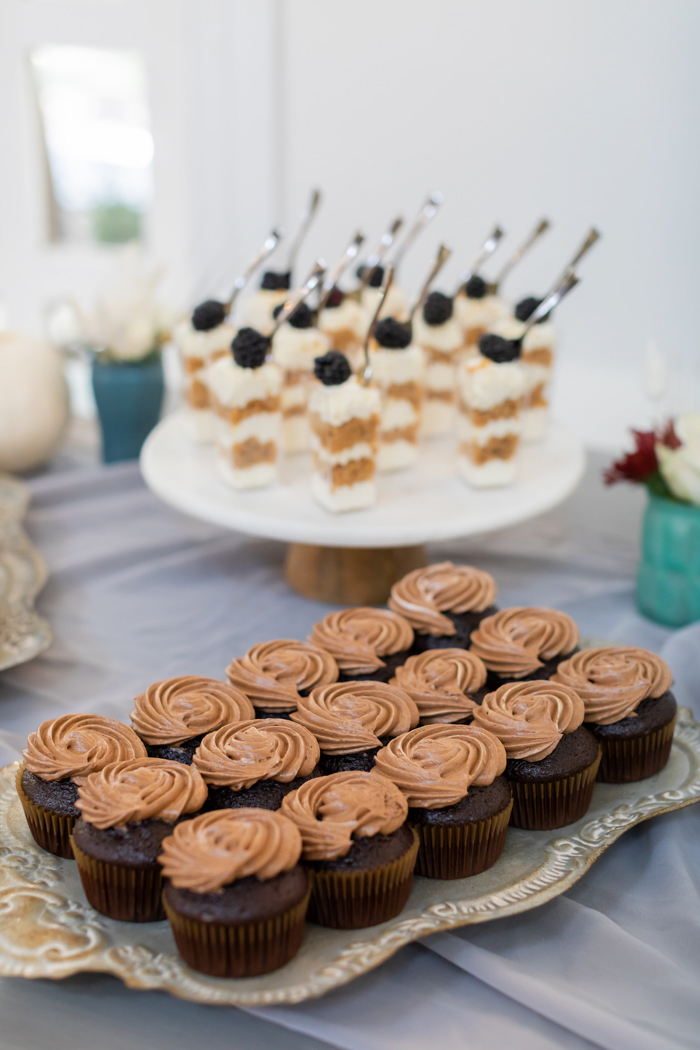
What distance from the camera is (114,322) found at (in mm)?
1838

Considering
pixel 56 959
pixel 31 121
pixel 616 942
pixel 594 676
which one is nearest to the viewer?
pixel 56 959

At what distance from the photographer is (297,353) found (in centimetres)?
145

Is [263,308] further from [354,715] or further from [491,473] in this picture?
[354,715]

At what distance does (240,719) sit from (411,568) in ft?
1.87

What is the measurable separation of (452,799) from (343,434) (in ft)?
1.95

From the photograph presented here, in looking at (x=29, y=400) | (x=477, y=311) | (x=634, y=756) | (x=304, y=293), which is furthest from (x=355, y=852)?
(x=29, y=400)

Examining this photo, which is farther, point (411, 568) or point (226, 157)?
point (226, 157)

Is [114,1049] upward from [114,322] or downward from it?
downward

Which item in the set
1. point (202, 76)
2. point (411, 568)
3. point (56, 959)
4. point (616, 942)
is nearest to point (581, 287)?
point (411, 568)

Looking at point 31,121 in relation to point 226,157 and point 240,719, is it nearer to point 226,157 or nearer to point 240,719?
point 226,157

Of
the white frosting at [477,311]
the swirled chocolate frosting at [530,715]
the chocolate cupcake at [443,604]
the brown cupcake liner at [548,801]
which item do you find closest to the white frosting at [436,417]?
the white frosting at [477,311]

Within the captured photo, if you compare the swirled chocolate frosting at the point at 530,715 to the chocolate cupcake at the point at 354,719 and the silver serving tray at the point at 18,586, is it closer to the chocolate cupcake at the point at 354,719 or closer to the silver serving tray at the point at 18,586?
the chocolate cupcake at the point at 354,719

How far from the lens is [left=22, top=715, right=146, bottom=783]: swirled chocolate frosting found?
0.82 meters

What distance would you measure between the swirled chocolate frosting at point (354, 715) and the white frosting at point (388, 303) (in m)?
0.83
